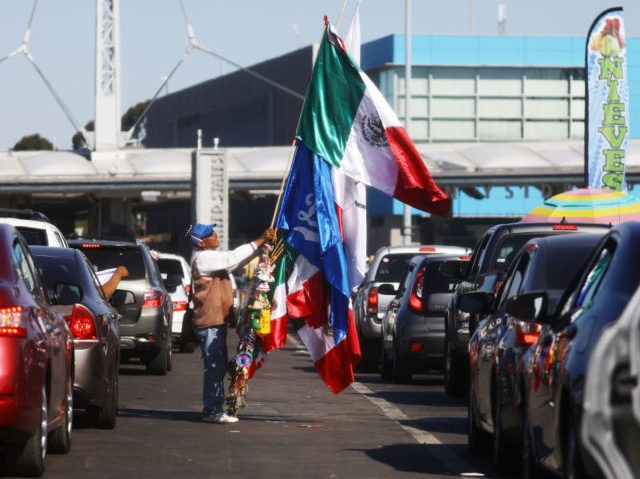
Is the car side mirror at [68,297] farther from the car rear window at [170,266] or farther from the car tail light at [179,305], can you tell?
the car rear window at [170,266]

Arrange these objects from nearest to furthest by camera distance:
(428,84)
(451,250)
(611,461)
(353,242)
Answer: (611,461), (353,242), (451,250), (428,84)

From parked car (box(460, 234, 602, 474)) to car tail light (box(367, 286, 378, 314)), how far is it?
37.9 ft

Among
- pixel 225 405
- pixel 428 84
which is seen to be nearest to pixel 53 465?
pixel 225 405

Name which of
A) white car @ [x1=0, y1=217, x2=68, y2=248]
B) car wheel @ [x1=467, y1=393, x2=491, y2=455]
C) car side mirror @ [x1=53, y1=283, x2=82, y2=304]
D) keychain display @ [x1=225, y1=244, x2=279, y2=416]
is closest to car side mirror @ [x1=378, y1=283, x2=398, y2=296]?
white car @ [x1=0, y1=217, x2=68, y2=248]

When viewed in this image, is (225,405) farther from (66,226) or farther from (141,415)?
Answer: (66,226)

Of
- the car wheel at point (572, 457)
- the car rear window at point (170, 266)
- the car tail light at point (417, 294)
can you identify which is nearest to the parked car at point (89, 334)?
the car wheel at point (572, 457)

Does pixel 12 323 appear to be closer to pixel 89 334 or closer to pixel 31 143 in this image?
pixel 89 334

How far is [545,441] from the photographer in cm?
871

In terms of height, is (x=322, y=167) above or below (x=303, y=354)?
above

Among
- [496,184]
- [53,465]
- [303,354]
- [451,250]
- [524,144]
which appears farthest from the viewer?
[524,144]

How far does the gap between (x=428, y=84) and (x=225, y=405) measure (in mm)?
71688

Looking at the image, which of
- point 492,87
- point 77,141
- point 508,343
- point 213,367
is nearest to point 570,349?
point 508,343

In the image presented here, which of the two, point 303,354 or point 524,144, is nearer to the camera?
point 303,354

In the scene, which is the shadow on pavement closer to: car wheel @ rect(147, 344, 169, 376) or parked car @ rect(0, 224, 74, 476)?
parked car @ rect(0, 224, 74, 476)
